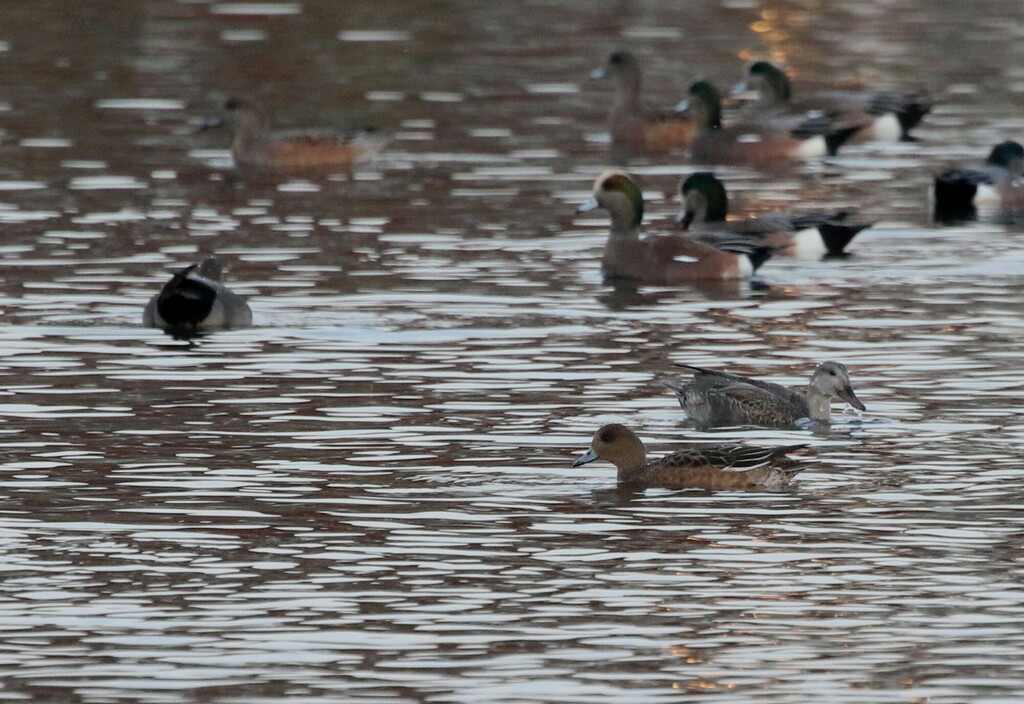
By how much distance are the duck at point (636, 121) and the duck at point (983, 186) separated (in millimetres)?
4945

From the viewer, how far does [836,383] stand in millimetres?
12953

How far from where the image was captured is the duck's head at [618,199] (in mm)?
19641

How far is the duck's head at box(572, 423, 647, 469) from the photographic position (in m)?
11.5

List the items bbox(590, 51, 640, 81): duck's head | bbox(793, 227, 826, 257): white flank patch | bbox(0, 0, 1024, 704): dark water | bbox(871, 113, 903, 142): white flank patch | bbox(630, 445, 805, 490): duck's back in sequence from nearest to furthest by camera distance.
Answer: bbox(0, 0, 1024, 704): dark water → bbox(630, 445, 805, 490): duck's back → bbox(793, 227, 826, 257): white flank patch → bbox(871, 113, 903, 142): white flank patch → bbox(590, 51, 640, 81): duck's head

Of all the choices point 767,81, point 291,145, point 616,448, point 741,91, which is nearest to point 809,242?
point 291,145

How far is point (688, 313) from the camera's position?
1736 cm

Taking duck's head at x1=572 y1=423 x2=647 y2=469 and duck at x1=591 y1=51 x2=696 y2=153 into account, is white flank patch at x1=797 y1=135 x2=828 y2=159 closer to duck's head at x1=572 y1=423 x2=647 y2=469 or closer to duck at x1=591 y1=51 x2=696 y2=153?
duck at x1=591 y1=51 x2=696 y2=153

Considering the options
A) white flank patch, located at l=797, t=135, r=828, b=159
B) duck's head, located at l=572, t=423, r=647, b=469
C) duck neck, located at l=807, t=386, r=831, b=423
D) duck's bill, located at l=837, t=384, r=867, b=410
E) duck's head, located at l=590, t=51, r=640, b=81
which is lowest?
white flank patch, located at l=797, t=135, r=828, b=159

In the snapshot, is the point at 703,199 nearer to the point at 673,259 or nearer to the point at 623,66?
the point at 673,259

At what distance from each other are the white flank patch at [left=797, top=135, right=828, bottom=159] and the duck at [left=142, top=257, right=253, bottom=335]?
36.5ft

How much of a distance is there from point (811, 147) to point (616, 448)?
1536 centimetres

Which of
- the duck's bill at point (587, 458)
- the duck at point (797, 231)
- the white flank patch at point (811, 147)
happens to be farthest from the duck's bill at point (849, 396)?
the white flank patch at point (811, 147)

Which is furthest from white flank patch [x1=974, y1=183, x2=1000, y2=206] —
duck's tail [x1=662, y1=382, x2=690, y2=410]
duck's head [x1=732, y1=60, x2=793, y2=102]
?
duck's tail [x1=662, y1=382, x2=690, y2=410]

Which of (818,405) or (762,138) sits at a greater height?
(818,405)
